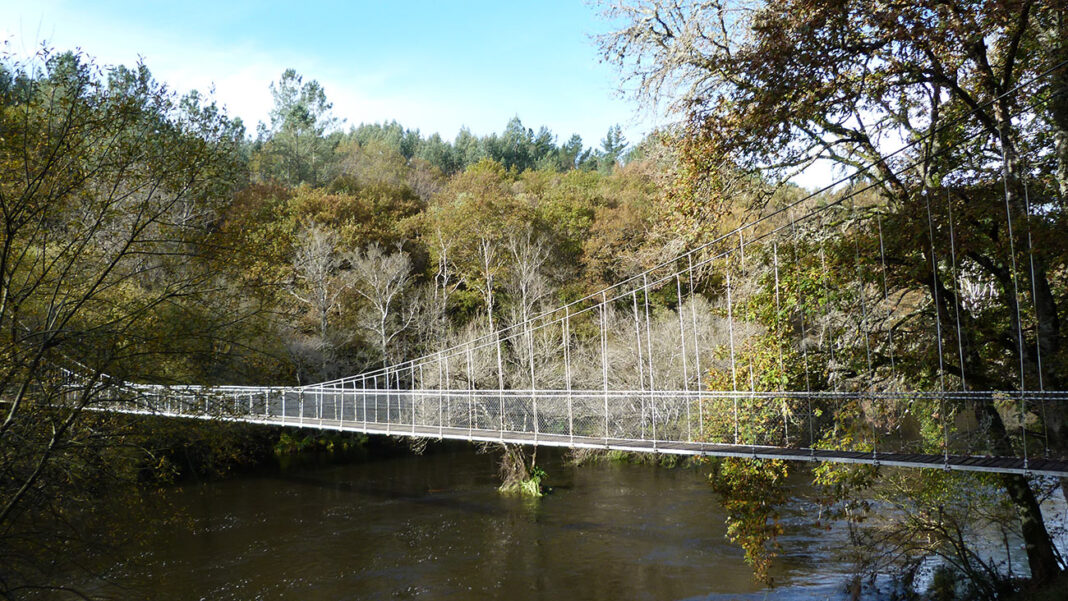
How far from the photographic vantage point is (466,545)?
10.6m

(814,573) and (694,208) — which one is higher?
(694,208)

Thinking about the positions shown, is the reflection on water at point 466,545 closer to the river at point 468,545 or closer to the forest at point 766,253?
the river at point 468,545

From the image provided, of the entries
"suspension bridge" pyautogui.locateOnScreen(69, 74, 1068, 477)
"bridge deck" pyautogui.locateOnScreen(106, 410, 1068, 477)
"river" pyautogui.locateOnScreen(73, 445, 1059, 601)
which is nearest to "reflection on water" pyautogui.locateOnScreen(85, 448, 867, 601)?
"river" pyautogui.locateOnScreen(73, 445, 1059, 601)

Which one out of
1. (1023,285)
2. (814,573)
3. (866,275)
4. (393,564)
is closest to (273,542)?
(393,564)

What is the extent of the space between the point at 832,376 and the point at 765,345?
628 millimetres

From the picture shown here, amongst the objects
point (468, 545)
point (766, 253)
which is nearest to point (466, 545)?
point (468, 545)

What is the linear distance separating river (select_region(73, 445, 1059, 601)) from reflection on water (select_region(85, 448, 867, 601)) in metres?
0.03

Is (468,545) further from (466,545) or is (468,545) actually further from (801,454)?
(801,454)

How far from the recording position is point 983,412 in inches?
207

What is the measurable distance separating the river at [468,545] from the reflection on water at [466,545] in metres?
0.03

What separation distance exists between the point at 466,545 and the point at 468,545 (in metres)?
0.03

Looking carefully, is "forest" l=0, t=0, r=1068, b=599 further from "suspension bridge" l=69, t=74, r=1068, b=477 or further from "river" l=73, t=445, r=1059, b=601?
"river" l=73, t=445, r=1059, b=601

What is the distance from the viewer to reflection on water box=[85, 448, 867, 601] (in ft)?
28.3

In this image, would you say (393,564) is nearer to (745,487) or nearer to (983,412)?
(745,487)
